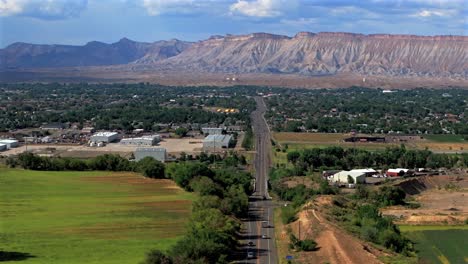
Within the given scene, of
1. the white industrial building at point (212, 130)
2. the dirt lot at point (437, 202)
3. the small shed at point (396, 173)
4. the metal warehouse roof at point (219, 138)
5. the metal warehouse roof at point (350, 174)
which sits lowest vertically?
the dirt lot at point (437, 202)

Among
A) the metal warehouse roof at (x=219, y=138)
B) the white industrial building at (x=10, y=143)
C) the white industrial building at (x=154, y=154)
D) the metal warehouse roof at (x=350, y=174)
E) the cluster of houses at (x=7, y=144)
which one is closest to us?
the metal warehouse roof at (x=350, y=174)

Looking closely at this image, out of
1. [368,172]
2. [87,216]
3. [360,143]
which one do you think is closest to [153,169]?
[87,216]

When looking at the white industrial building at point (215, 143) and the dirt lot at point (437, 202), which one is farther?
the white industrial building at point (215, 143)

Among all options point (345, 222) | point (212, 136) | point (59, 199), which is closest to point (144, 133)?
point (212, 136)

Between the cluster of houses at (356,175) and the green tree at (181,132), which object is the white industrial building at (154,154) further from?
the green tree at (181,132)

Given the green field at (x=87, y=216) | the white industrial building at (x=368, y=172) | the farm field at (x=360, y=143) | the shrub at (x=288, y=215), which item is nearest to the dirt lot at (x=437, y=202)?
the white industrial building at (x=368, y=172)

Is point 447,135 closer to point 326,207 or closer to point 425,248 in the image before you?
point 326,207
